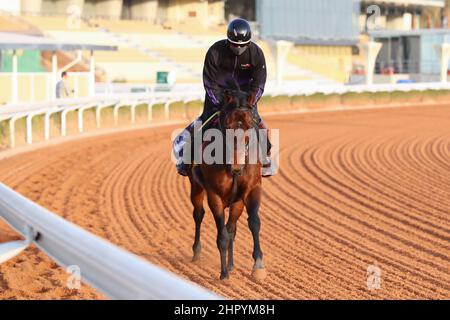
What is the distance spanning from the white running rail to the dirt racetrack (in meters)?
0.87

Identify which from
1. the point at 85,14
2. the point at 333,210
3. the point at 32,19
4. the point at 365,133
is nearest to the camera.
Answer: the point at 333,210

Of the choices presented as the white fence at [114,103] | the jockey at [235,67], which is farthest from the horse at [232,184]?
the white fence at [114,103]

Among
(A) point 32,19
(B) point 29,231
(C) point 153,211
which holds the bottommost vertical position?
(C) point 153,211

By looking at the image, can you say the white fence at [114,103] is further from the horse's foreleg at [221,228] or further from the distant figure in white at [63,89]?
the horse's foreleg at [221,228]

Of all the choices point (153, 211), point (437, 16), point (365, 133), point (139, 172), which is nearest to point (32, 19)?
point (365, 133)

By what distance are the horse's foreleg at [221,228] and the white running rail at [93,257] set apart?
6.21ft

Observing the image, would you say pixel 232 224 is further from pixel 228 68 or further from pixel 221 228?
pixel 228 68

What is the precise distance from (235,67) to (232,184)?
0.94m

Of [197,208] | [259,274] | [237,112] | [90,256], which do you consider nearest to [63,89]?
[197,208]

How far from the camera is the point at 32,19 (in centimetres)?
4641
